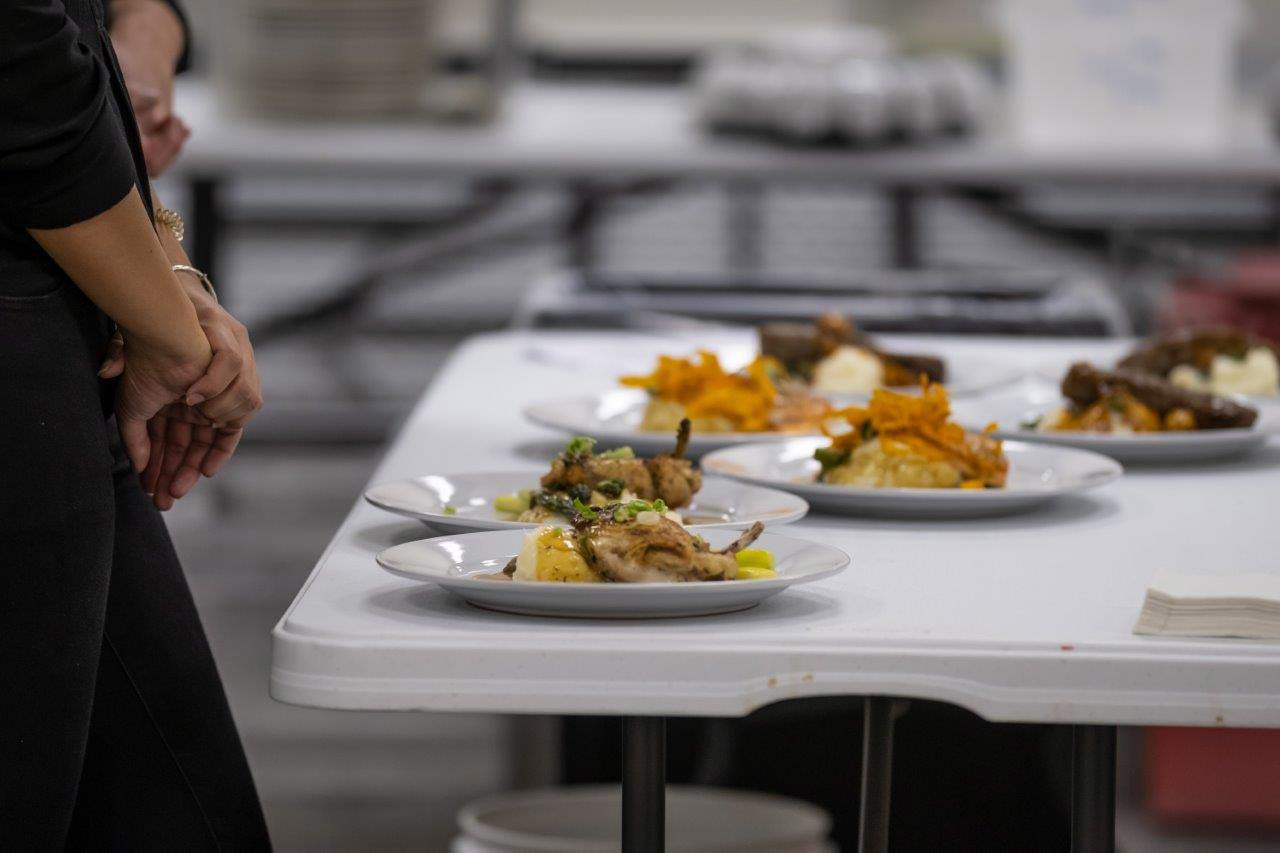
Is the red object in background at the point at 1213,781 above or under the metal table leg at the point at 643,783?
under

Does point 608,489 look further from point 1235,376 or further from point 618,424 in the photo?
point 1235,376

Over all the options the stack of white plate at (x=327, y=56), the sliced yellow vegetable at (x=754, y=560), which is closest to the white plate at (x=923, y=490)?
the sliced yellow vegetable at (x=754, y=560)

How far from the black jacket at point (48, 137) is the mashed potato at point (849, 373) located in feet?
3.03

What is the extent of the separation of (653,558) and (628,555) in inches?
0.6

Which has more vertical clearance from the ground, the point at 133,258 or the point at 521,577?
the point at 133,258

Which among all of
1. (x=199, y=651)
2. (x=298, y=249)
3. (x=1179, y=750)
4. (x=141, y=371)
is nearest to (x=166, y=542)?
(x=199, y=651)

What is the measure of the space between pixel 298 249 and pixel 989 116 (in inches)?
218

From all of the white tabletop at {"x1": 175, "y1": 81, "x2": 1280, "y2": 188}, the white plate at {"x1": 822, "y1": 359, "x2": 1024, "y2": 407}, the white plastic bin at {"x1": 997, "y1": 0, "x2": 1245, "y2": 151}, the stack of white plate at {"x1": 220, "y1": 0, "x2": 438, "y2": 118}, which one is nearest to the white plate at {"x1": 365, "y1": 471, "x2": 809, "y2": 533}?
the white plate at {"x1": 822, "y1": 359, "x2": 1024, "y2": 407}

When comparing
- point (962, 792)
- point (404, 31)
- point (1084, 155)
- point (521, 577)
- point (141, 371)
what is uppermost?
point (404, 31)

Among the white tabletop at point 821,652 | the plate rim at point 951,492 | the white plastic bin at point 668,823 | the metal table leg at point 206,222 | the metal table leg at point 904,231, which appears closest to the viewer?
the white tabletop at point 821,652

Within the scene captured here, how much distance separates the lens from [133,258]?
0.99 metres

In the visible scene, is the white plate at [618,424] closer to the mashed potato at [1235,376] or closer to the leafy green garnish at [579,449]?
the leafy green garnish at [579,449]

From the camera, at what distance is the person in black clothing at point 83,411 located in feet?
3.05

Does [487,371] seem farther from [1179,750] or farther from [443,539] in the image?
[1179,750]
